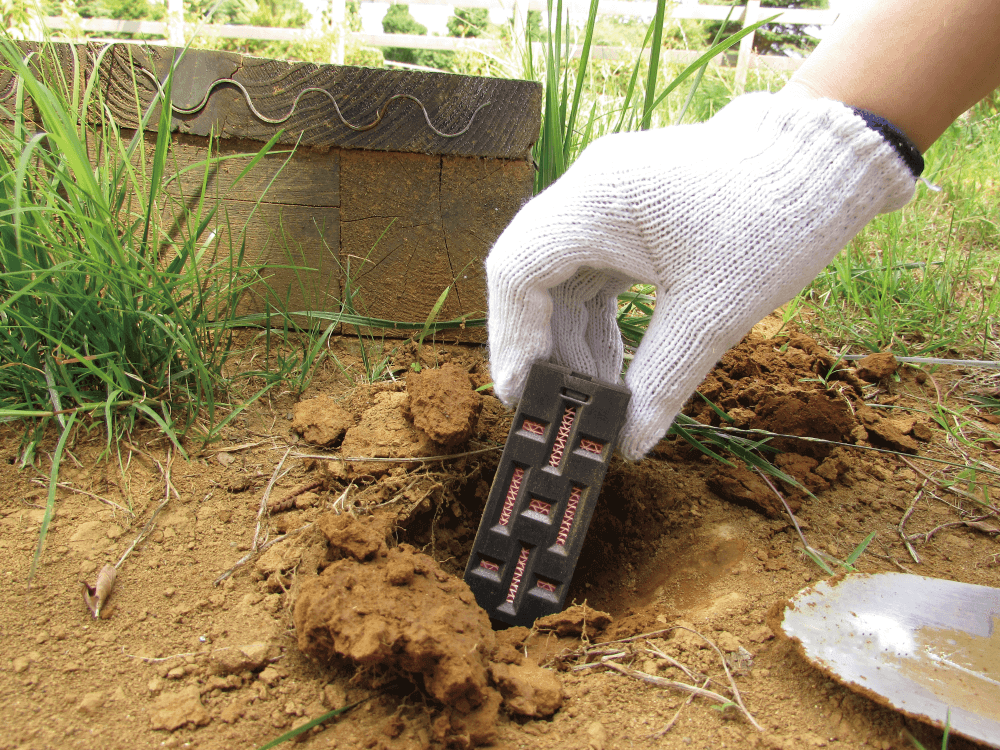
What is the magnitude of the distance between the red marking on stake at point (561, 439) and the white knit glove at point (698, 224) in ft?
0.37

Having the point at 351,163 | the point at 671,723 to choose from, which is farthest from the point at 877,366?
the point at 351,163

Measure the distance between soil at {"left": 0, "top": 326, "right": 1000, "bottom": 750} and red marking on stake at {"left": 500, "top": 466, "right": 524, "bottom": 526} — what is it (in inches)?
6.4

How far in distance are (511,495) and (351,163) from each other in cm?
100

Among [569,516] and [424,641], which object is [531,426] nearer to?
[569,516]

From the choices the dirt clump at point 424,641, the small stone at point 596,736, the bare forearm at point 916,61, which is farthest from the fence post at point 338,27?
the small stone at point 596,736

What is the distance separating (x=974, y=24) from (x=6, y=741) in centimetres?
167

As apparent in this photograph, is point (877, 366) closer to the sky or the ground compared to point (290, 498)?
closer to the sky

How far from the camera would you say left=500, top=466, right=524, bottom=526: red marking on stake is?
3.86ft

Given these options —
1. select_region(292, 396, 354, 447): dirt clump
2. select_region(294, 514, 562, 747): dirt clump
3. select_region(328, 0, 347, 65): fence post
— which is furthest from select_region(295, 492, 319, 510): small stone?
select_region(328, 0, 347, 65): fence post

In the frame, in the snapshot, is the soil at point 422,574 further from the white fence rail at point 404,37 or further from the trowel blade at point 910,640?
the white fence rail at point 404,37

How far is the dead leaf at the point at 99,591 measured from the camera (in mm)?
984

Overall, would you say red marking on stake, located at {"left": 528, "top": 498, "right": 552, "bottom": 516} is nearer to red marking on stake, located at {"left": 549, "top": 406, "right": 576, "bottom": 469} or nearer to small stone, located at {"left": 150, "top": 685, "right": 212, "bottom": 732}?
red marking on stake, located at {"left": 549, "top": 406, "right": 576, "bottom": 469}

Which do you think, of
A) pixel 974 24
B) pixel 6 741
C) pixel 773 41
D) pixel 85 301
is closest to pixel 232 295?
pixel 85 301

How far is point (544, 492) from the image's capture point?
45.7 inches
